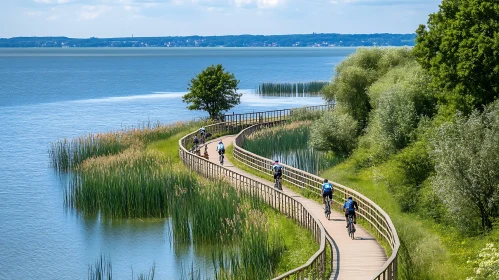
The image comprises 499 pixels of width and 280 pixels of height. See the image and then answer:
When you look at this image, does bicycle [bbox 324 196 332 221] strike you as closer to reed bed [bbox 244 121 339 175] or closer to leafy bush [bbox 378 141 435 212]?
leafy bush [bbox 378 141 435 212]

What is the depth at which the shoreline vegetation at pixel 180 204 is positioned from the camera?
31094mm

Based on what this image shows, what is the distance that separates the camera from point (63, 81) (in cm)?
18950

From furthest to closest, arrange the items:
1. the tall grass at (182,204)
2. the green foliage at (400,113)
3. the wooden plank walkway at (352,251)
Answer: the green foliage at (400,113) → the tall grass at (182,204) → the wooden plank walkway at (352,251)

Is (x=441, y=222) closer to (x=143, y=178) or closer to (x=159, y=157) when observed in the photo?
(x=143, y=178)

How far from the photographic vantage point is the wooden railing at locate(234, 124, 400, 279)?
24.6 meters

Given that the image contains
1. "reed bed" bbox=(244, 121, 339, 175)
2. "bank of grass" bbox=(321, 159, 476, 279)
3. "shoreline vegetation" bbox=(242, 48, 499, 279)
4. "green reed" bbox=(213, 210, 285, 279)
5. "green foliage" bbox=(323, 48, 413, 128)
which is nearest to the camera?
"bank of grass" bbox=(321, 159, 476, 279)

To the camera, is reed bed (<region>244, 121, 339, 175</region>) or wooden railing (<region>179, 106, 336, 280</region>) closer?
wooden railing (<region>179, 106, 336, 280</region>)

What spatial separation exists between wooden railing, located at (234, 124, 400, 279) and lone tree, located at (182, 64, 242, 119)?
19652 mm

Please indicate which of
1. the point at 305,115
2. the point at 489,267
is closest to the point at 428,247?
the point at 489,267

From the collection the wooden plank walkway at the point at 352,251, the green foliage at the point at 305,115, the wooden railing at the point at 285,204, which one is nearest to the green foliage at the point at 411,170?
the wooden plank walkway at the point at 352,251

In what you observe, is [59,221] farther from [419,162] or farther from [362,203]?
[419,162]

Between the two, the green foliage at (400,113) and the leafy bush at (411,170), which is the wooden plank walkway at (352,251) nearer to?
the leafy bush at (411,170)

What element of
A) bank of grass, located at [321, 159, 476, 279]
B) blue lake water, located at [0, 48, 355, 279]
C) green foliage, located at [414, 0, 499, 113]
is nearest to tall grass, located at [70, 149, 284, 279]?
blue lake water, located at [0, 48, 355, 279]

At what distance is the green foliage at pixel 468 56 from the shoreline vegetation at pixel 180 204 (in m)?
13.3
